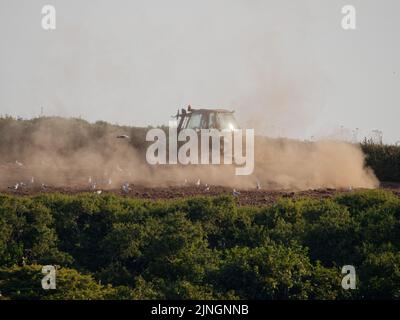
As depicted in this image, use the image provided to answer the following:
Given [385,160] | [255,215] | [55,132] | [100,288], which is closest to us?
[100,288]

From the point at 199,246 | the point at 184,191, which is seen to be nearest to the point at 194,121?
the point at 184,191

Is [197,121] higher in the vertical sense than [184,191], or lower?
higher

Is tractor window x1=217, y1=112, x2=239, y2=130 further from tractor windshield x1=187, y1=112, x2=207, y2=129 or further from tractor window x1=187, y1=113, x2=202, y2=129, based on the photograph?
tractor window x1=187, y1=113, x2=202, y2=129

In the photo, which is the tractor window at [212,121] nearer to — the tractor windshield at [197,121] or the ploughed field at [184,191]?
the tractor windshield at [197,121]

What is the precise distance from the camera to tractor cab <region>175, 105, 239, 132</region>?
43875 mm

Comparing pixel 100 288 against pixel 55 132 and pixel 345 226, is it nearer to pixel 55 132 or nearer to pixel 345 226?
pixel 345 226

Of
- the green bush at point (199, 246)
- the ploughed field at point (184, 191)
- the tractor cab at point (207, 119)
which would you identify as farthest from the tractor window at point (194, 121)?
the green bush at point (199, 246)

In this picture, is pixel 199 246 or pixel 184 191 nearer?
pixel 199 246

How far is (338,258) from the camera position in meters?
32.2

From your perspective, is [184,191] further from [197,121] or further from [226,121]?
[226,121]

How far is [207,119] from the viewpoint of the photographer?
43.9m

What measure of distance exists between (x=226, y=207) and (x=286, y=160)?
1311 cm

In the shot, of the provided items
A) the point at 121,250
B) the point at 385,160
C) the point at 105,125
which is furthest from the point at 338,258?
the point at 105,125

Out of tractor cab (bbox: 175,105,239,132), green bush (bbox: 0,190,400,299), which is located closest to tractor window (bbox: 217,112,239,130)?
tractor cab (bbox: 175,105,239,132)
